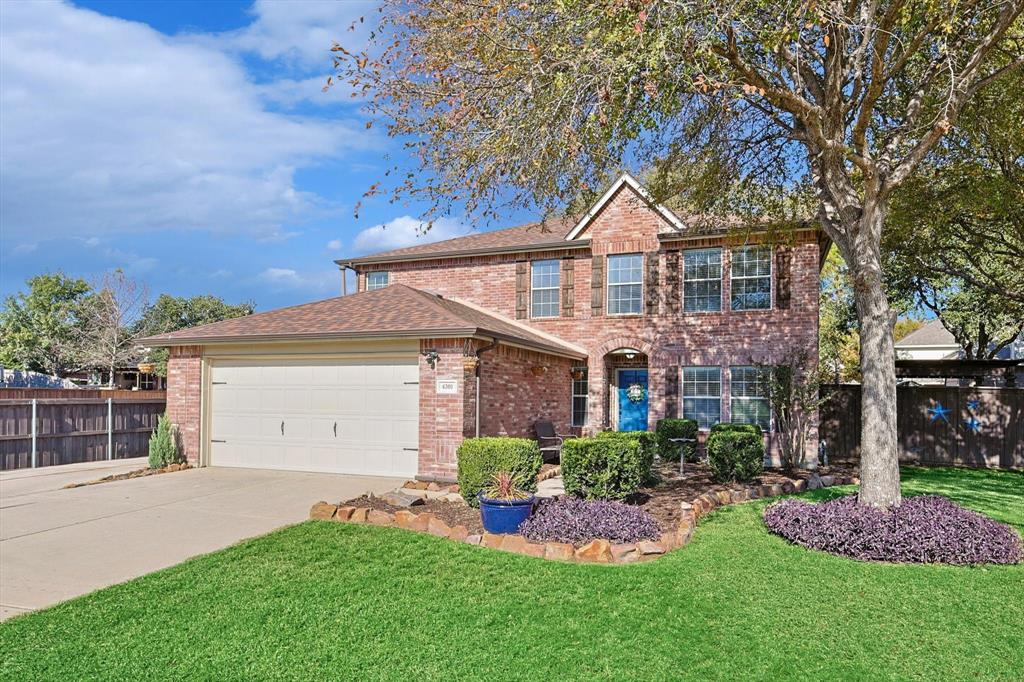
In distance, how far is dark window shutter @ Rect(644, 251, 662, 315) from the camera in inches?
696

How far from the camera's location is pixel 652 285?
58.2 ft

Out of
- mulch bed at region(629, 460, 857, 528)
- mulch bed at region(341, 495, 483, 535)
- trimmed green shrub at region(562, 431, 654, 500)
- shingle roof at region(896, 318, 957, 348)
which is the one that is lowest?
mulch bed at region(629, 460, 857, 528)

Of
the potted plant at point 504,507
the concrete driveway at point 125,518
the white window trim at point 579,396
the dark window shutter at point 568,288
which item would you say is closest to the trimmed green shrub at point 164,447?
the concrete driveway at point 125,518

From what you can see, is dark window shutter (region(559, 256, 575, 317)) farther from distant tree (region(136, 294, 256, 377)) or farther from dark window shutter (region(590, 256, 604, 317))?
distant tree (region(136, 294, 256, 377))

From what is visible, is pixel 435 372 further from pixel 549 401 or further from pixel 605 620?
pixel 605 620

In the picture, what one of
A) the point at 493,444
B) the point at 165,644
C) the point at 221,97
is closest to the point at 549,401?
the point at 493,444

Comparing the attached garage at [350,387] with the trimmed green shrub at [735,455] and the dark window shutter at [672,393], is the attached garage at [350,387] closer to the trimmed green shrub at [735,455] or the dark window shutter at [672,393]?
the dark window shutter at [672,393]

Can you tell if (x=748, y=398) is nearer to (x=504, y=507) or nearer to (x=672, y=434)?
(x=672, y=434)

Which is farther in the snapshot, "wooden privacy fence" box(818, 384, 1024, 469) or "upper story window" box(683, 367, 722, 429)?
"wooden privacy fence" box(818, 384, 1024, 469)

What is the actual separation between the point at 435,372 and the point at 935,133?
8.48 meters

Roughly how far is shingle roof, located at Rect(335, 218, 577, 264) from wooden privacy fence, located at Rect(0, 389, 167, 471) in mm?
7225

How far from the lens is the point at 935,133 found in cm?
811

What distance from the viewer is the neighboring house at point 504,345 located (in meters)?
13.0

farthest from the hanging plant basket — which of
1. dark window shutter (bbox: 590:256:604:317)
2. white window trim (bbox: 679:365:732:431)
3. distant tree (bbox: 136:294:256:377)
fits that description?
distant tree (bbox: 136:294:256:377)
